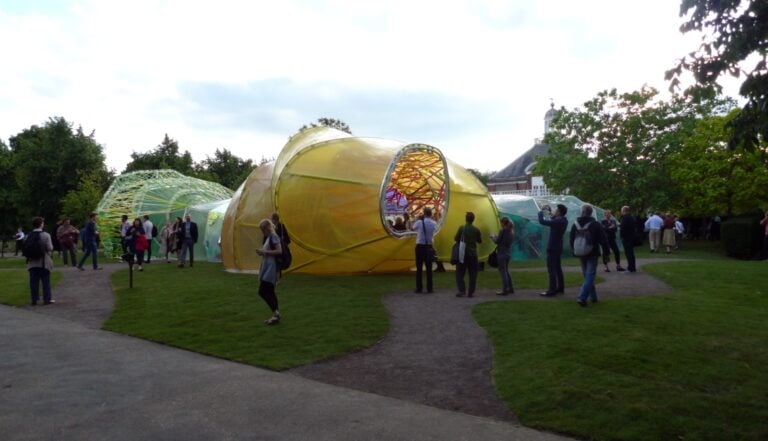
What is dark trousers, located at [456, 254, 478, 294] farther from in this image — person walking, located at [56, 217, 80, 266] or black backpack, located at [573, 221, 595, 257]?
person walking, located at [56, 217, 80, 266]

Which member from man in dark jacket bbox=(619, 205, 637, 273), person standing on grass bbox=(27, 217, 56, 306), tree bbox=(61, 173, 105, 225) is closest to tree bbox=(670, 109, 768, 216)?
man in dark jacket bbox=(619, 205, 637, 273)

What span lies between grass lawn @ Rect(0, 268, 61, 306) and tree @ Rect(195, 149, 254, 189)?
3833 cm

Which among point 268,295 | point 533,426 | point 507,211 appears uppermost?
point 507,211

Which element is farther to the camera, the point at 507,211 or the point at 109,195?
the point at 109,195

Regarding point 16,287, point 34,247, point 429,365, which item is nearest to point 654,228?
point 429,365

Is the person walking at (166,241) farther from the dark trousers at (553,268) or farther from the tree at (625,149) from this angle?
the tree at (625,149)

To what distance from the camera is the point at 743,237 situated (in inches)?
961

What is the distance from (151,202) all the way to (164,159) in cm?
3175

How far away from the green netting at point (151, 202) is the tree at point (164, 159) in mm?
28096

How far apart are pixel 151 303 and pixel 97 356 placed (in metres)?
4.39

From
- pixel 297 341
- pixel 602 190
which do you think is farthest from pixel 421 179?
pixel 602 190

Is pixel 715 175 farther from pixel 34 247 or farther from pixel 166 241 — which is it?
pixel 34 247

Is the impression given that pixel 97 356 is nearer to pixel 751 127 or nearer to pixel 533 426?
pixel 533 426

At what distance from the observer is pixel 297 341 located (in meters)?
8.87
